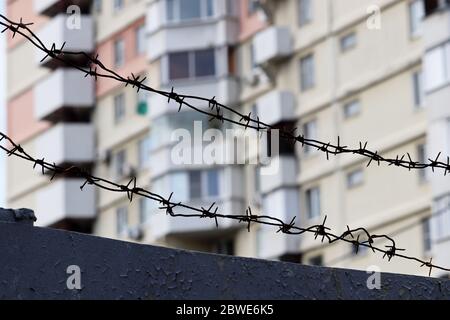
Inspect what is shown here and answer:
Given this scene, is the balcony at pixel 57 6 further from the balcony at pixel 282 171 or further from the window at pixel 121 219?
the balcony at pixel 282 171

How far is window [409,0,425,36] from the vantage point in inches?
1606

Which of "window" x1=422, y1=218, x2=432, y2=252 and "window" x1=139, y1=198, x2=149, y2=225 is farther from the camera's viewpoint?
"window" x1=139, y1=198, x2=149, y2=225

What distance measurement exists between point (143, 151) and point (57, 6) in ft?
16.2

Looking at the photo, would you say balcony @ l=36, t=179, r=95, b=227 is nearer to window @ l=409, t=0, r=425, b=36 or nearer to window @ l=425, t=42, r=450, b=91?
window @ l=409, t=0, r=425, b=36

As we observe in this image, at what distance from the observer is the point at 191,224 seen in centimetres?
4847

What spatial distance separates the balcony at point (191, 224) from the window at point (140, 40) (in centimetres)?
435

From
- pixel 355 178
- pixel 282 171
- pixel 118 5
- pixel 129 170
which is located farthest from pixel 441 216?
pixel 118 5

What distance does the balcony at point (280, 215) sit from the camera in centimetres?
4466

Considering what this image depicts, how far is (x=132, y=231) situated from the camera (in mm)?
49438

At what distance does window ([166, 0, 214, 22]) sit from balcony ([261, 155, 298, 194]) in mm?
5366

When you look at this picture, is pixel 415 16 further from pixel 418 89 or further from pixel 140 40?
pixel 140 40

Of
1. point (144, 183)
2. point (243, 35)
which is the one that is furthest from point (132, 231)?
point (243, 35)

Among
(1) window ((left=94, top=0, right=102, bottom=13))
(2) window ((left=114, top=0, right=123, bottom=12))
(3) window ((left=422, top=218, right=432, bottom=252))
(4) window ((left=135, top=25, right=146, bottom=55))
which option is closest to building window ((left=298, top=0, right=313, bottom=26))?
(4) window ((left=135, top=25, right=146, bottom=55))
